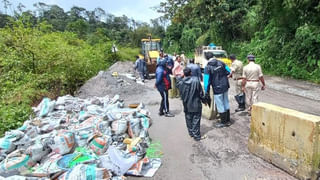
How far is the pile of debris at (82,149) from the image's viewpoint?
3.40 metres

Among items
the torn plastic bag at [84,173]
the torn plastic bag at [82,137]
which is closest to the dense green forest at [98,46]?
the torn plastic bag at [82,137]

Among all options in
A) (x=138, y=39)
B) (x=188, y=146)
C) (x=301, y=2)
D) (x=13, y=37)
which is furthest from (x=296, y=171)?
(x=138, y=39)

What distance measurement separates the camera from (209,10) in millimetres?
19172

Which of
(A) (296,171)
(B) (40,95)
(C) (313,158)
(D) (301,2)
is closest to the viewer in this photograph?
(C) (313,158)

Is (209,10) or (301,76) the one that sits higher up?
(209,10)

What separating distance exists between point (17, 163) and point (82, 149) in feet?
3.33

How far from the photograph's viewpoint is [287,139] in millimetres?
3518

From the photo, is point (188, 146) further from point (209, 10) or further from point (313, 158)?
point (209, 10)

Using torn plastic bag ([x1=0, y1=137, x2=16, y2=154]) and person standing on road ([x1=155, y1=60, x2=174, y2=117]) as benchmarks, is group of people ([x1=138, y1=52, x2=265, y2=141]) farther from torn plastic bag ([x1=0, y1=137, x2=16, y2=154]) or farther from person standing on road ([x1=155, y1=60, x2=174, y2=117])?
torn plastic bag ([x1=0, y1=137, x2=16, y2=154])

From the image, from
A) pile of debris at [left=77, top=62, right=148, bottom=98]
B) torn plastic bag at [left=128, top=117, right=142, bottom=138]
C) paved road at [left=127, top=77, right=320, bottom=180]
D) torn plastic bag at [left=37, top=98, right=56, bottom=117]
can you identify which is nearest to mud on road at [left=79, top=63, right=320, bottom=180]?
paved road at [left=127, top=77, right=320, bottom=180]

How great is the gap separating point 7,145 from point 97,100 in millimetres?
3271

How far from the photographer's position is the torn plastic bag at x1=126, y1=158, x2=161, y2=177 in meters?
3.81

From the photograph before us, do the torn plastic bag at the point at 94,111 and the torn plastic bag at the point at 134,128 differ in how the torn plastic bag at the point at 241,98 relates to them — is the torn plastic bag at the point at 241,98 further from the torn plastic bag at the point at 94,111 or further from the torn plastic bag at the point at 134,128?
the torn plastic bag at the point at 94,111

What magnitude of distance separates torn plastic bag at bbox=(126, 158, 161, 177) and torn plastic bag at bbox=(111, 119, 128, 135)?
103cm
